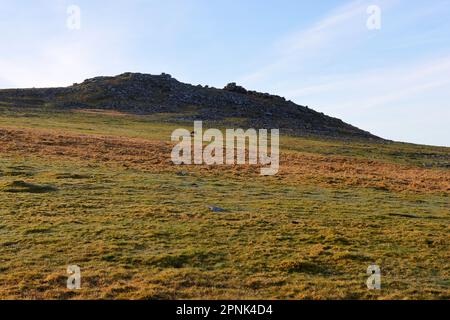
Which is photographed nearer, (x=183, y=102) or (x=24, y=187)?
(x=24, y=187)

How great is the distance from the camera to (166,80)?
5655 inches

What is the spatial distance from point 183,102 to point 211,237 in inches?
4229

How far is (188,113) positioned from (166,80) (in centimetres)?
3457

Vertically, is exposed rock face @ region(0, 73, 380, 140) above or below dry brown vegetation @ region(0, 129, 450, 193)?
above

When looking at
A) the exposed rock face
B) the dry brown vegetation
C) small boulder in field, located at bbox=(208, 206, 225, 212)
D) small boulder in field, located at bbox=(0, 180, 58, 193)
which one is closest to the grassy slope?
small boulder in field, located at bbox=(0, 180, 58, 193)

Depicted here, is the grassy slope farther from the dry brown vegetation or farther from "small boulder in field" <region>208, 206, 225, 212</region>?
the dry brown vegetation

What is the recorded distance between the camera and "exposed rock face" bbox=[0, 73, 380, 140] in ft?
360

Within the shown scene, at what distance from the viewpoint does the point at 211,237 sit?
21297mm

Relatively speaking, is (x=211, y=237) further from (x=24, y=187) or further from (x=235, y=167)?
(x=235, y=167)

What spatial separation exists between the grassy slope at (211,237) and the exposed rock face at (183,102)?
64488mm

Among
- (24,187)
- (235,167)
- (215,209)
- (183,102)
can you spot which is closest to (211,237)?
(215,209)

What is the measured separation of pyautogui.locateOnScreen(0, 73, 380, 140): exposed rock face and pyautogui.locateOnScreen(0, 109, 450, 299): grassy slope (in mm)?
64488
